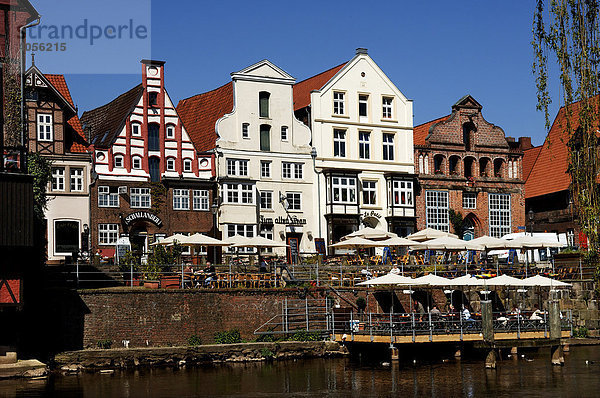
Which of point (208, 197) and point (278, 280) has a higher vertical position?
point (208, 197)

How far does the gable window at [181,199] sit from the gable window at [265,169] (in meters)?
4.84

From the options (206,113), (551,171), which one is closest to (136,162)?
(206,113)

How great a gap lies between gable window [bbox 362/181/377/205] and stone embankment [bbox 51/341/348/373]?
19063 mm

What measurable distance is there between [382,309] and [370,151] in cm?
1691

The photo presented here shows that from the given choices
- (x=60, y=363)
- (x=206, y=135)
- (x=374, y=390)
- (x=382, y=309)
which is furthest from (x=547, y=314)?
(x=206, y=135)

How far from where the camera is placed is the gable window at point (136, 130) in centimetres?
4941

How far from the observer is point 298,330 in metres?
38.7

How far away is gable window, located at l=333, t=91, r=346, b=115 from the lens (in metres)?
55.7

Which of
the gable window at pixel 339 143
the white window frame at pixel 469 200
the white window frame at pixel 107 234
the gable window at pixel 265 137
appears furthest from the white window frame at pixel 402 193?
the white window frame at pixel 107 234

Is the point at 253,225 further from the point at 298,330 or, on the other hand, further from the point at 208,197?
the point at 298,330

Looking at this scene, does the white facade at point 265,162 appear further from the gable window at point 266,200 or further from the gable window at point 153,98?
the gable window at point 153,98

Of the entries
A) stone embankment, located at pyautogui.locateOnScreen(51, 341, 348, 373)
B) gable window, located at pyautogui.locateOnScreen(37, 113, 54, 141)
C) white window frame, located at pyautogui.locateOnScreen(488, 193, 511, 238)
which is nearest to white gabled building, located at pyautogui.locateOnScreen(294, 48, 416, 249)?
white window frame, located at pyautogui.locateOnScreen(488, 193, 511, 238)

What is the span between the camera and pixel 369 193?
183 ft

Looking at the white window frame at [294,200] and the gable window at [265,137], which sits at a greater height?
the gable window at [265,137]
